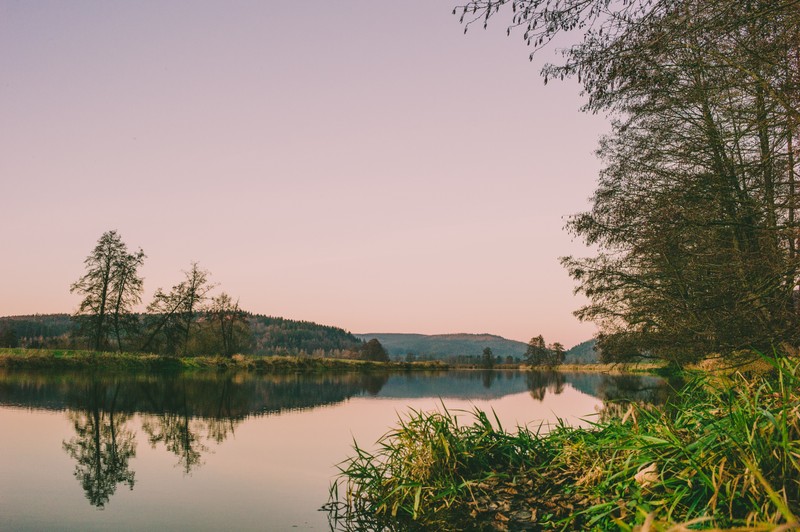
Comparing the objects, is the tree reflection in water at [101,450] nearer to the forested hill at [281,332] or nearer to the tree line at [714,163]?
the tree line at [714,163]

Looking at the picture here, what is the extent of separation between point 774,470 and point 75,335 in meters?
50.5

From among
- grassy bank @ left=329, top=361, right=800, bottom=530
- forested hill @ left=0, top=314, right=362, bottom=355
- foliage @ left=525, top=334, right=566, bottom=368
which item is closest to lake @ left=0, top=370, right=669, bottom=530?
grassy bank @ left=329, top=361, right=800, bottom=530

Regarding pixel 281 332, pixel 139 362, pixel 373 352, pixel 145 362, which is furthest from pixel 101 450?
pixel 281 332

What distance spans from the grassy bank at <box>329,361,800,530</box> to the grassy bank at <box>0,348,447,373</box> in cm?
3447

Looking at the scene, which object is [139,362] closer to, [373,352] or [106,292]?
[106,292]

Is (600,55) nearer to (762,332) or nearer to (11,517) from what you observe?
(762,332)

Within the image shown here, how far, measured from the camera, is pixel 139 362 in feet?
130

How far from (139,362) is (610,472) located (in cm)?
4030

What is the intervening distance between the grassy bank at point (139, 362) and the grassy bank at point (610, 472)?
113 feet

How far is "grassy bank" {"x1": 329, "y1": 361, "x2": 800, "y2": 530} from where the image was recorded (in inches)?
163

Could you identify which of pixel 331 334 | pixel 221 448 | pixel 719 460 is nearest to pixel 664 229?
pixel 719 460

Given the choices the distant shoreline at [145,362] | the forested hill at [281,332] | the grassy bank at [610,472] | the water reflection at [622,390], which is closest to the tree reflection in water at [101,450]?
the grassy bank at [610,472]

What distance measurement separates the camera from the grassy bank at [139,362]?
35.1 m

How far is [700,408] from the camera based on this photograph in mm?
6398
